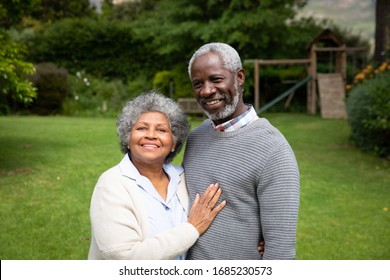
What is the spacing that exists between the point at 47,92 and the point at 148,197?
1637 centimetres

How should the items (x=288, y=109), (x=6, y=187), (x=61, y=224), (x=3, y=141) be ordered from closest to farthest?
1. (x=61, y=224)
2. (x=6, y=187)
3. (x=3, y=141)
4. (x=288, y=109)

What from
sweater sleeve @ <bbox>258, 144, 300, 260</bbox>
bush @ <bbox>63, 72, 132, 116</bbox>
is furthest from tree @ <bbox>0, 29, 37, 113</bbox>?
bush @ <bbox>63, 72, 132, 116</bbox>

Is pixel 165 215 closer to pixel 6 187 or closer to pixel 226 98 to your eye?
pixel 226 98

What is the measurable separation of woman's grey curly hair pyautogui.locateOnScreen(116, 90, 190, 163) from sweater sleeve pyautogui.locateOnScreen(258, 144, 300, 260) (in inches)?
22.0

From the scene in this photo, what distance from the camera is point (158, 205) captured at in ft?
7.68

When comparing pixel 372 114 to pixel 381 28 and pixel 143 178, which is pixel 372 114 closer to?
pixel 381 28

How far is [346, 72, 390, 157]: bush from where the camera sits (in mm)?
8750

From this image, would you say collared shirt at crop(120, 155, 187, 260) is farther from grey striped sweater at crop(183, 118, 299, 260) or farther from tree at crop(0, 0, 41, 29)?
tree at crop(0, 0, 41, 29)

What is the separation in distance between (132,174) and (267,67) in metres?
19.7

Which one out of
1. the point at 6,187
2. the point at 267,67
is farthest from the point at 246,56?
the point at 6,187

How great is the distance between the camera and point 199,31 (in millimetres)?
17719

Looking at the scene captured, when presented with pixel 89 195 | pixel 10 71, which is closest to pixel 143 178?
pixel 89 195

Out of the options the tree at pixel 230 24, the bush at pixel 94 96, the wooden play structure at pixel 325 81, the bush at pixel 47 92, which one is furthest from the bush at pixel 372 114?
the bush at pixel 47 92

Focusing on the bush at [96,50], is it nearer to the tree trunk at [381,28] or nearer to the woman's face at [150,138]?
the tree trunk at [381,28]
